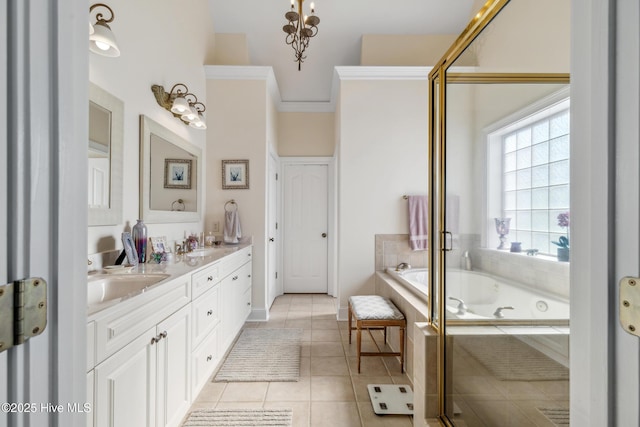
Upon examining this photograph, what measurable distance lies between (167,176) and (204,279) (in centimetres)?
111

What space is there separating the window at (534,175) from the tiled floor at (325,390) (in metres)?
1.40

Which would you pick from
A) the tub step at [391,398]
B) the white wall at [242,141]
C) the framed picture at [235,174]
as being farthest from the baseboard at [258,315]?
the tub step at [391,398]

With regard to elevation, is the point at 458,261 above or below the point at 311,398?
above

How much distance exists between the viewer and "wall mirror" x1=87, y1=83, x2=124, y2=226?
67.9 inches

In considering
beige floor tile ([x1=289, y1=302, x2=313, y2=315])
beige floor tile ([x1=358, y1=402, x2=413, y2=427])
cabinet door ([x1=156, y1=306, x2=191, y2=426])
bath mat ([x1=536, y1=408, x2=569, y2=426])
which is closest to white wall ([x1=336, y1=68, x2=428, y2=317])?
beige floor tile ([x1=289, y1=302, x2=313, y2=315])

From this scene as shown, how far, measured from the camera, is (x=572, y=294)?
59cm

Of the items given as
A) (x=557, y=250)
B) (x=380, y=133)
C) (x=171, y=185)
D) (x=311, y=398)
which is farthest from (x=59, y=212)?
(x=380, y=133)

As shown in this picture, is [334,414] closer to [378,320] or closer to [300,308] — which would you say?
[378,320]

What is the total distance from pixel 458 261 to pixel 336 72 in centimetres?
280

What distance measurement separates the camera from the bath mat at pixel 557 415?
861 mm

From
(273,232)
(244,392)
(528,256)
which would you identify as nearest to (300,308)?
(273,232)

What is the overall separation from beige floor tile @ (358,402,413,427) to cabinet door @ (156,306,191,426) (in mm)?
1032

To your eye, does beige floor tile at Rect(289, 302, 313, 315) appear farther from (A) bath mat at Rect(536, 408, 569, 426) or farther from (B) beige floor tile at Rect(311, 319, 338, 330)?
(A) bath mat at Rect(536, 408, 569, 426)

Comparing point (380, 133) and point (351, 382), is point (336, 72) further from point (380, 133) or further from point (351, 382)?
point (351, 382)
